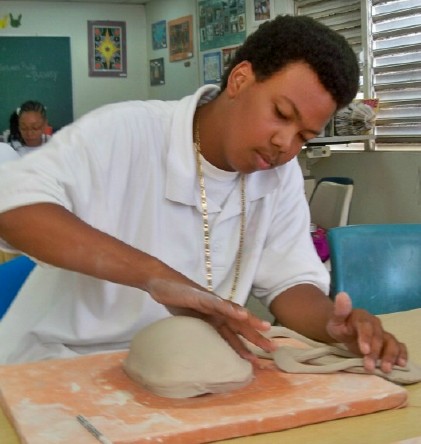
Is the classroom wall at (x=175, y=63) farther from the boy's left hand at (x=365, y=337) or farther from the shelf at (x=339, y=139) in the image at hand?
the boy's left hand at (x=365, y=337)

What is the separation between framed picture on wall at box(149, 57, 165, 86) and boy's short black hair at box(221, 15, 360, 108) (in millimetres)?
5817

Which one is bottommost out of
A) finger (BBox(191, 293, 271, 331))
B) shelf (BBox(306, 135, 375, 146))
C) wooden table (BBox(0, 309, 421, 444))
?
wooden table (BBox(0, 309, 421, 444))

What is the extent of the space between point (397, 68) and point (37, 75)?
142 inches

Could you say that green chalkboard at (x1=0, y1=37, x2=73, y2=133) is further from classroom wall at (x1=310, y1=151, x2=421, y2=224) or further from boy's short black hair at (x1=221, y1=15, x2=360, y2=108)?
boy's short black hair at (x1=221, y1=15, x2=360, y2=108)

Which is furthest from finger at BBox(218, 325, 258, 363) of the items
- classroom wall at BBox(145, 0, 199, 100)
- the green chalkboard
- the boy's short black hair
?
the green chalkboard

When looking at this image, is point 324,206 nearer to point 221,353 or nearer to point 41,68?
point 221,353

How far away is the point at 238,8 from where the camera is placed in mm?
5621

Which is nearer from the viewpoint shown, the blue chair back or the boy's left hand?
the boy's left hand

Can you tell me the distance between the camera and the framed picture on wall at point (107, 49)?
7.04 m

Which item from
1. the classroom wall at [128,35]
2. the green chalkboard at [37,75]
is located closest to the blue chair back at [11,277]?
the classroom wall at [128,35]

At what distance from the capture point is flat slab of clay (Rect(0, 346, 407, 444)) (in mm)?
862

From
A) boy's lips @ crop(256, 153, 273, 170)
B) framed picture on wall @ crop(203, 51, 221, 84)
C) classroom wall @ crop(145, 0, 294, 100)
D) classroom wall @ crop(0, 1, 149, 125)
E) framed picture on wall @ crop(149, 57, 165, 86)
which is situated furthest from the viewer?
framed picture on wall @ crop(149, 57, 165, 86)

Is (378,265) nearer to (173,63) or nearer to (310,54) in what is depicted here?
(310,54)

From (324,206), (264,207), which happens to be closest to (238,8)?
(324,206)
